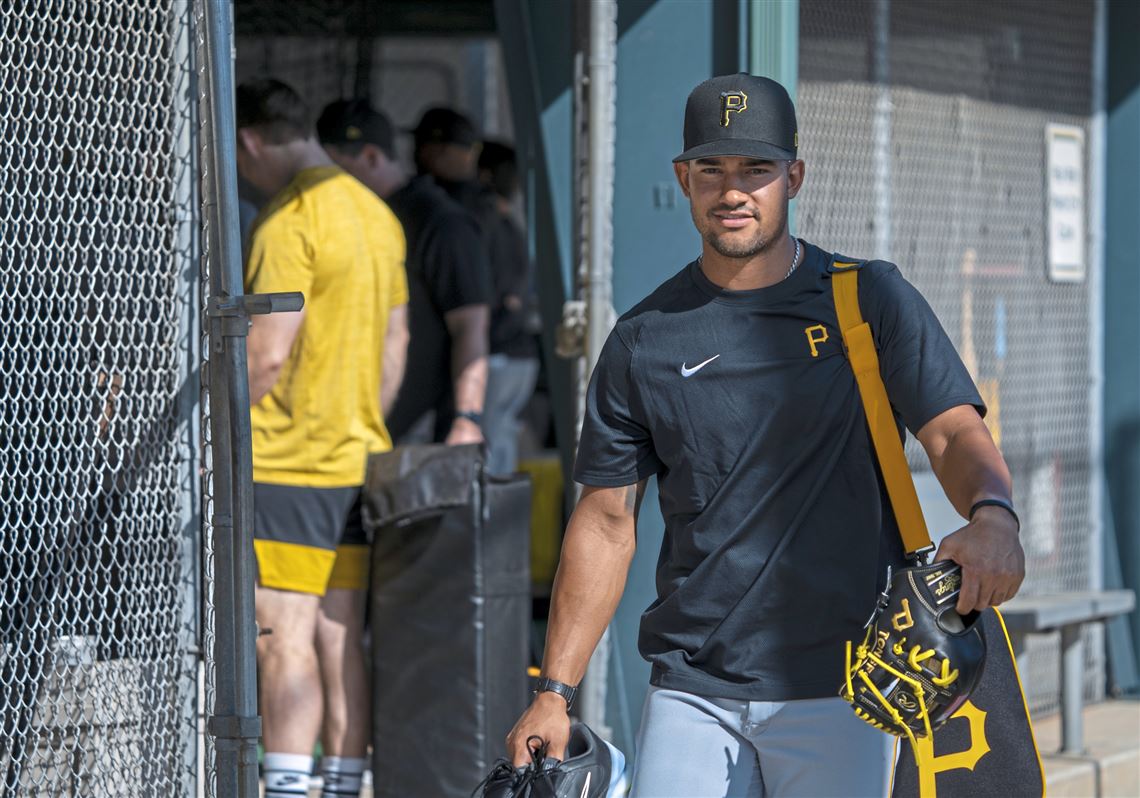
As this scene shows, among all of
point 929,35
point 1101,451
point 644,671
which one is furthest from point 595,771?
point 1101,451

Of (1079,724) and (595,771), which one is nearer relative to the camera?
(595,771)

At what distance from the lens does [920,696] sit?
9.12 ft

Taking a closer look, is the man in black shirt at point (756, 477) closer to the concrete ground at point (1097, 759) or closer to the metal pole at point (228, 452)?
the metal pole at point (228, 452)

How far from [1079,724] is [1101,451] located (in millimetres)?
1517

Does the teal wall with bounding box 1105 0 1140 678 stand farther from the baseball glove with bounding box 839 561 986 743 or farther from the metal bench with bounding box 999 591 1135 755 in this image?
the baseball glove with bounding box 839 561 986 743

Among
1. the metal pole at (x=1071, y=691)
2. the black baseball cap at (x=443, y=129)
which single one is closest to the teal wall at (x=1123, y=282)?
the metal pole at (x=1071, y=691)

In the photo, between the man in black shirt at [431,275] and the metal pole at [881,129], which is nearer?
the man in black shirt at [431,275]

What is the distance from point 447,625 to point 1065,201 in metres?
3.43

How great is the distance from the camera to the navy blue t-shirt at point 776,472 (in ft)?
10.2

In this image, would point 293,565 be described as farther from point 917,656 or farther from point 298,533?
point 917,656

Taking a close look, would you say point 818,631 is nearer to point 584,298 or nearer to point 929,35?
point 584,298

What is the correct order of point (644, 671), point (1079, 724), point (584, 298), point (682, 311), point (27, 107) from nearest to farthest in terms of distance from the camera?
1. point (682, 311)
2. point (27, 107)
3. point (584, 298)
4. point (644, 671)
5. point (1079, 724)

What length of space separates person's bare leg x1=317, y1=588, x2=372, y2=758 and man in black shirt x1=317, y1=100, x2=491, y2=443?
0.79 meters

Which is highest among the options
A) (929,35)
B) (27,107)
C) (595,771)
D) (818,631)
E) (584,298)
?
(929,35)
